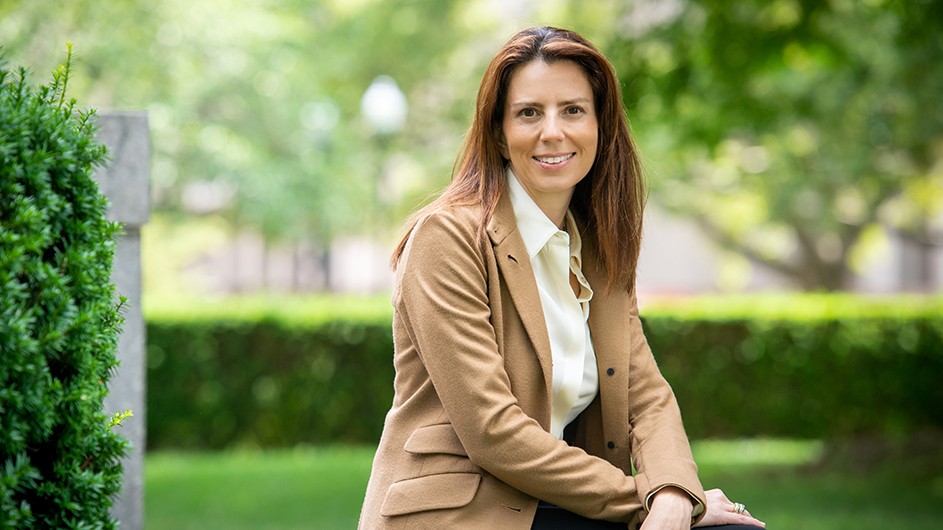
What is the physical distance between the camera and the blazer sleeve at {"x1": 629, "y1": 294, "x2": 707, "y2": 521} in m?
2.73

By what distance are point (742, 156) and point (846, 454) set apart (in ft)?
26.9

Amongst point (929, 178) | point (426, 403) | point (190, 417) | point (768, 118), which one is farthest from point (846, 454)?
point (426, 403)

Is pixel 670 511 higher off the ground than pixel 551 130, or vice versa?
pixel 551 130

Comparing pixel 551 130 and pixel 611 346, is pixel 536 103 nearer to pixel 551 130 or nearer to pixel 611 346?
pixel 551 130

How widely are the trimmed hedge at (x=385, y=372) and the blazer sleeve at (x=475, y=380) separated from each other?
25.6 feet

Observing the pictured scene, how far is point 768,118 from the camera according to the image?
9078 mm

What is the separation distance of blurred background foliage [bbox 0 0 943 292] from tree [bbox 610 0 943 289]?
0.04m

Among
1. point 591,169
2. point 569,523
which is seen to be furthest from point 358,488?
point 569,523

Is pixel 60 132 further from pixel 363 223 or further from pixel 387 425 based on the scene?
pixel 363 223

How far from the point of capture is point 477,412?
257cm

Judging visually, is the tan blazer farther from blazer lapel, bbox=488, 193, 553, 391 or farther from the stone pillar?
the stone pillar

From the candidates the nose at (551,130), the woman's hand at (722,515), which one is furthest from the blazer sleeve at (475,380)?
the nose at (551,130)

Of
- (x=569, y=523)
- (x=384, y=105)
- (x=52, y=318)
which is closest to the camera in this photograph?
(x=52, y=318)

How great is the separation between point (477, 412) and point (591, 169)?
33.7 inches
